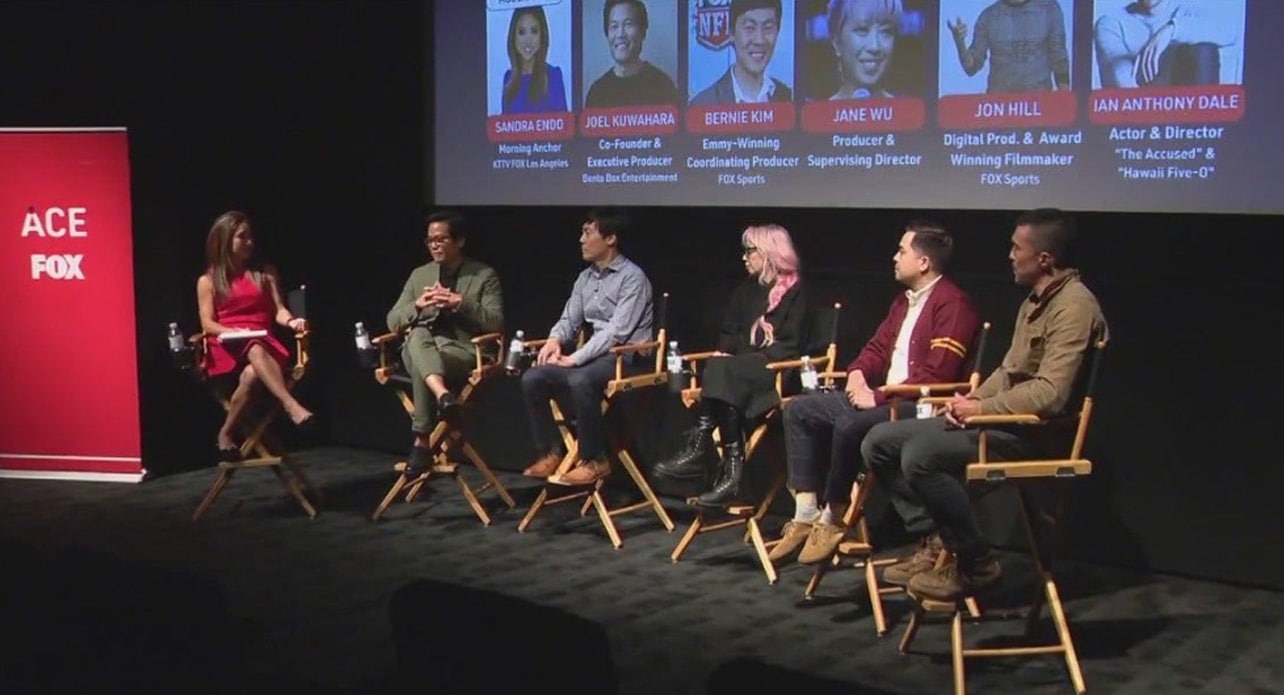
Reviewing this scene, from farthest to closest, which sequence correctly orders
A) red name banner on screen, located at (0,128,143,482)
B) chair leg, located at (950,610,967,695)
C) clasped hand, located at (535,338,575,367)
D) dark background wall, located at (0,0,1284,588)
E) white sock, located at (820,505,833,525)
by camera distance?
red name banner on screen, located at (0,128,143,482)
clasped hand, located at (535,338,575,367)
dark background wall, located at (0,0,1284,588)
white sock, located at (820,505,833,525)
chair leg, located at (950,610,967,695)

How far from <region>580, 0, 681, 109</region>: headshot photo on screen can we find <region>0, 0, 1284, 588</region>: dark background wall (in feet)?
1.62

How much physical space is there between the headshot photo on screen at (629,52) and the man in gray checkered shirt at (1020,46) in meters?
1.30

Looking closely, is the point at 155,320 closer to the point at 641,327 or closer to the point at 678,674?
the point at 641,327

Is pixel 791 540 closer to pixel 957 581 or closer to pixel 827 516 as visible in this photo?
pixel 827 516

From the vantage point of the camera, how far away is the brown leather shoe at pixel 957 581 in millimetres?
4094

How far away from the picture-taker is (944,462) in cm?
419

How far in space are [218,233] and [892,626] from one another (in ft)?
10.6

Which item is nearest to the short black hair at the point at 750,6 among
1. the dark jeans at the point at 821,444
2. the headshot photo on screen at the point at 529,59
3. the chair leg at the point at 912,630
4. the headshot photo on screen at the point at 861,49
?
the headshot photo on screen at the point at 861,49

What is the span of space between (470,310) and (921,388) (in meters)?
2.25

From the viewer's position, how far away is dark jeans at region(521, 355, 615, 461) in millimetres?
5711

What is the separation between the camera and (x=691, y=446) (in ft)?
17.9

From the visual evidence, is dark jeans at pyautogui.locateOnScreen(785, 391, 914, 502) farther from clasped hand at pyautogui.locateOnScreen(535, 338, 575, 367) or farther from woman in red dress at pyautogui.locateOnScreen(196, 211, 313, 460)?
woman in red dress at pyautogui.locateOnScreen(196, 211, 313, 460)

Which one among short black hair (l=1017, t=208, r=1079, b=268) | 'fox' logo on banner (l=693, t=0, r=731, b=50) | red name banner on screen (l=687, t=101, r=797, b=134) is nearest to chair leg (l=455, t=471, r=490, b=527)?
red name banner on screen (l=687, t=101, r=797, b=134)

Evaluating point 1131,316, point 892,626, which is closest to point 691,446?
point 892,626
